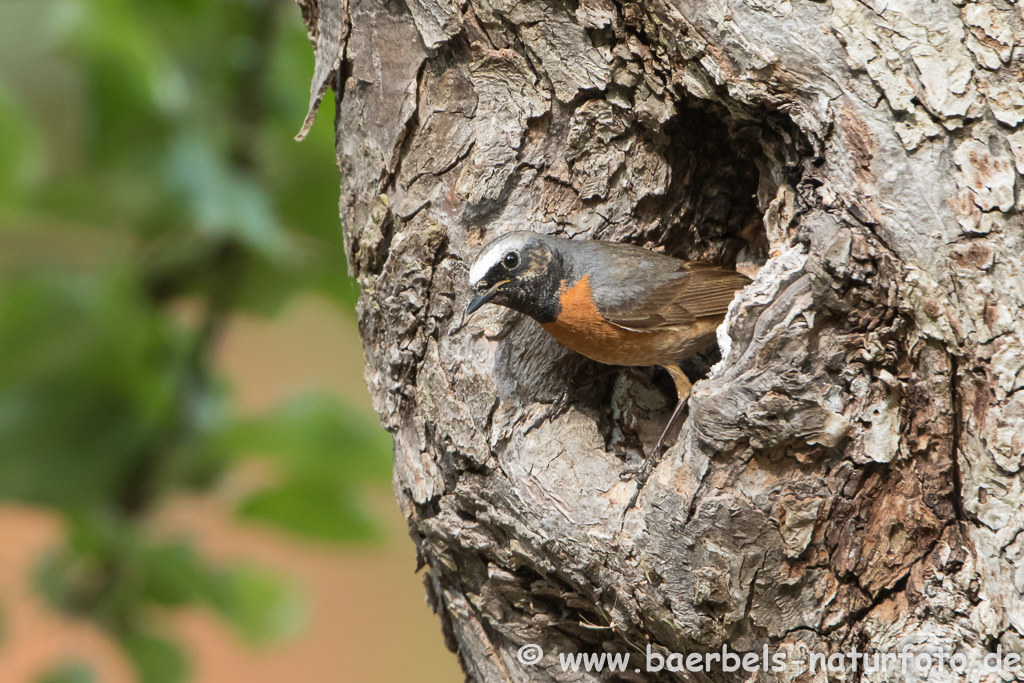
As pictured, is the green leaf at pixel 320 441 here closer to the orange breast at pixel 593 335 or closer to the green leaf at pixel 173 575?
the green leaf at pixel 173 575

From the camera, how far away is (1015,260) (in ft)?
6.29

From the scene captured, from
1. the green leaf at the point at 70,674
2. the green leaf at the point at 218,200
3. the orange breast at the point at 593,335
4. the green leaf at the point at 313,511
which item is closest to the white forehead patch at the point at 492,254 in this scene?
the orange breast at the point at 593,335

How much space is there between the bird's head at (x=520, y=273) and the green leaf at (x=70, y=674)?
256 centimetres

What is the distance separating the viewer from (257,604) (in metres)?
3.77

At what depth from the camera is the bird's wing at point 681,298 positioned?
108 inches

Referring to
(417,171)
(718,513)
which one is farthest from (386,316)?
(718,513)

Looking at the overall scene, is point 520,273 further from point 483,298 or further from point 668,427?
point 668,427

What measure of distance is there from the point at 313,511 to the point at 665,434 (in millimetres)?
1721

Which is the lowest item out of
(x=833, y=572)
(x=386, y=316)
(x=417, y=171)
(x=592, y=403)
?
(x=833, y=572)

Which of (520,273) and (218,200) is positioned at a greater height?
(218,200)

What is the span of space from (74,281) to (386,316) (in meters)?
1.50

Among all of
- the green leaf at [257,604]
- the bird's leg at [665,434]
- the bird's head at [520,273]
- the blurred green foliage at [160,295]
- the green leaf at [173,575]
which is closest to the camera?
the bird's leg at [665,434]

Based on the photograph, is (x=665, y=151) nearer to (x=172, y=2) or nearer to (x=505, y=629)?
(x=505, y=629)

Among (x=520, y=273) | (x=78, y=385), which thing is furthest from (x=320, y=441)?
(x=520, y=273)
